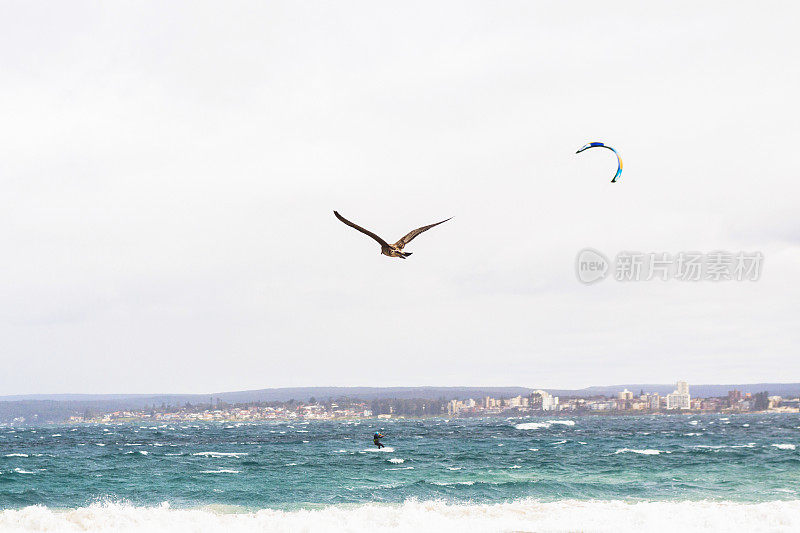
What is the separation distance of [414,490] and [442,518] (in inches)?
374

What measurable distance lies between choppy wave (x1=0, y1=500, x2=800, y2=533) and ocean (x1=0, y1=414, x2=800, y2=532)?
79mm

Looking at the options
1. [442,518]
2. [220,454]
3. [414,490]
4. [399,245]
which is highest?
Result: [399,245]

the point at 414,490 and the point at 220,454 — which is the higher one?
the point at 414,490

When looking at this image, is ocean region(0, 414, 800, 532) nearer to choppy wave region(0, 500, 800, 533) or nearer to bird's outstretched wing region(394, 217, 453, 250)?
choppy wave region(0, 500, 800, 533)

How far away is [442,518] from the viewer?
32781 mm

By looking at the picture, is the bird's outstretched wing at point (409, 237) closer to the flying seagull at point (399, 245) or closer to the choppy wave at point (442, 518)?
the flying seagull at point (399, 245)

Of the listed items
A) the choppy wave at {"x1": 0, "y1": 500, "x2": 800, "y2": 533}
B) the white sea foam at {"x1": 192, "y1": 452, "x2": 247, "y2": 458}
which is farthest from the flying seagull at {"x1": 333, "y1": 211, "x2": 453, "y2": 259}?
the white sea foam at {"x1": 192, "y1": 452, "x2": 247, "y2": 458}

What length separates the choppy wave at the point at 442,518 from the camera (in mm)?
30516

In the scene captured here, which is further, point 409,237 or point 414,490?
point 414,490

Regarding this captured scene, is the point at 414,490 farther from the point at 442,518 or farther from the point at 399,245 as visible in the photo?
the point at 399,245

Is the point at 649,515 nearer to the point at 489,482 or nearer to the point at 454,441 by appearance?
the point at 489,482

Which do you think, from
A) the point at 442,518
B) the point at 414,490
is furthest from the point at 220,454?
the point at 442,518

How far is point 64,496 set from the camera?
43.3 metres

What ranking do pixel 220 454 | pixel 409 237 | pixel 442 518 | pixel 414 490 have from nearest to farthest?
pixel 409 237
pixel 442 518
pixel 414 490
pixel 220 454
